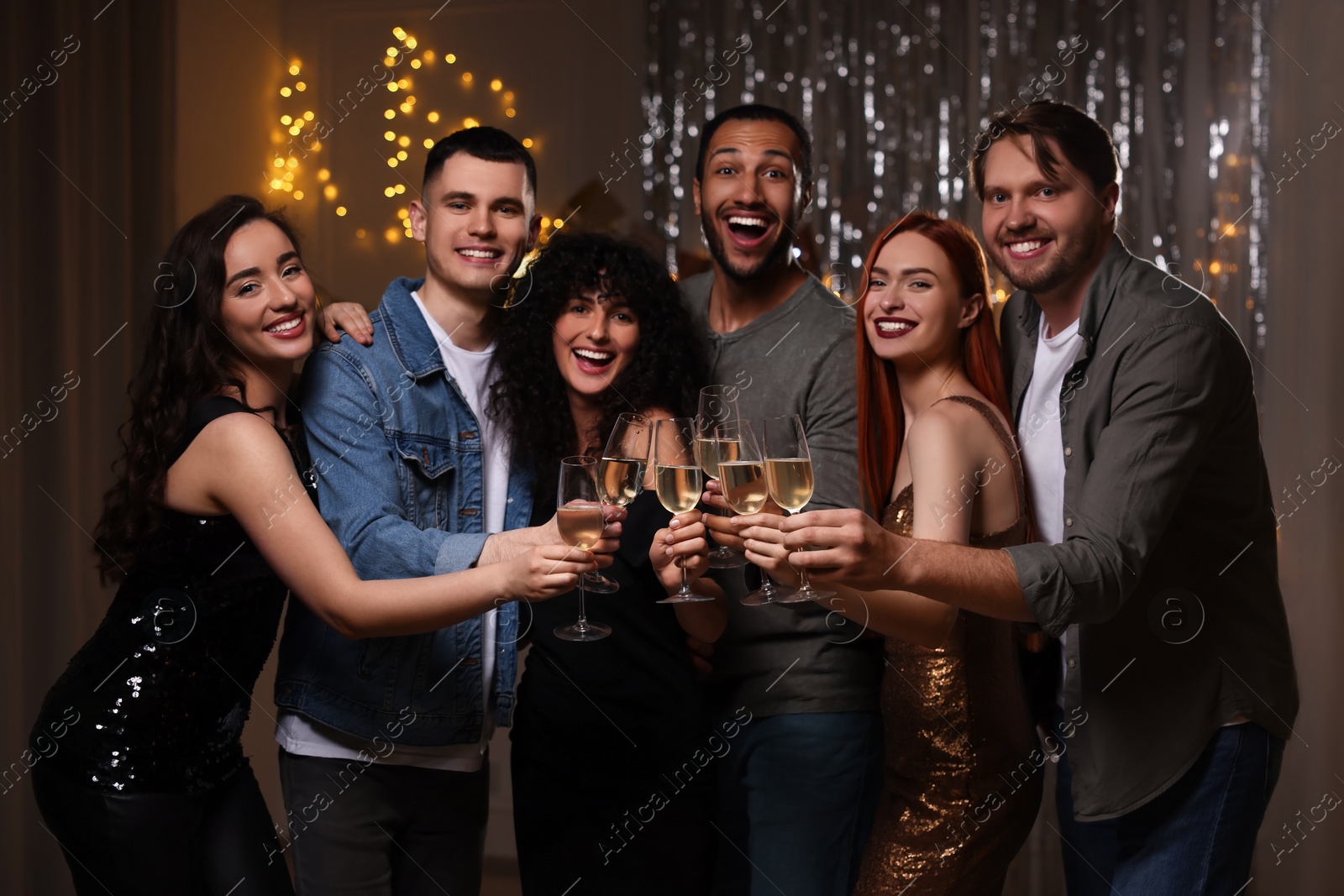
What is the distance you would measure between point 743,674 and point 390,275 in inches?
110

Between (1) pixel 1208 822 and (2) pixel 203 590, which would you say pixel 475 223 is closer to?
(2) pixel 203 590

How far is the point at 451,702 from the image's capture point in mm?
1998

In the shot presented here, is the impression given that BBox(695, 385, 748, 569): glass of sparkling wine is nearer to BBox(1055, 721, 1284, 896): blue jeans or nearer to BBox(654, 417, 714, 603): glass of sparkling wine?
BBox(654, 417, 714, 603): glass of sparkling wine

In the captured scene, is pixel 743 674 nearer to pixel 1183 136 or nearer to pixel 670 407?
pixel 670 407

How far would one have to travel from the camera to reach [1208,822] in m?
1.80

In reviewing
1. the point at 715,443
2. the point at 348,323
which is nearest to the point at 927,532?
the point at 715,443

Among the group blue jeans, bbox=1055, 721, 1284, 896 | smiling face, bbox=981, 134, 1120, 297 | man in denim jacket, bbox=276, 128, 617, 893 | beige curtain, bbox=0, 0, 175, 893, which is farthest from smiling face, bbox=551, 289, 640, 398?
beige curtain, bbox=0, 0, 175, 893

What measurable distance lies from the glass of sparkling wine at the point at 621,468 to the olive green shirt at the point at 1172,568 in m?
0.67

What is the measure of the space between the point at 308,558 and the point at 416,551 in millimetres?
171

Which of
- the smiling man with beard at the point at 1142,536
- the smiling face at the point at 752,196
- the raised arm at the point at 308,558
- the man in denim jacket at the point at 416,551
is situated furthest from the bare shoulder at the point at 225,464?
the smiling man with beard at the point at 1142,536

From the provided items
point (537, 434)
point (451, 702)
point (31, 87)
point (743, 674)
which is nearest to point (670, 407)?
point (537, 434)

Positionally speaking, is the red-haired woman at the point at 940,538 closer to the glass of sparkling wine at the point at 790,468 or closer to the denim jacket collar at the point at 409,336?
the glass of sparkling wine at the point at 790,468

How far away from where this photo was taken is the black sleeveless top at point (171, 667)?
181cm

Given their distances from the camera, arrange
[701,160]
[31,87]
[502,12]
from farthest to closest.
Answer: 1. [502,12]
2. [31,87]
3. [701,160]
